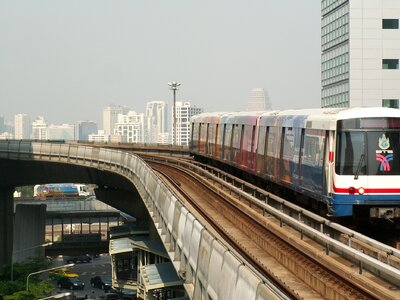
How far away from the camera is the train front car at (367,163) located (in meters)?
24.0

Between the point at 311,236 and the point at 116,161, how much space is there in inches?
1456

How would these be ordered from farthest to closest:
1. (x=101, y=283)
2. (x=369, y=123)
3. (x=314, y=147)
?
(x=101, y=283) < (x=314, y=147) < (x=369, y=123)

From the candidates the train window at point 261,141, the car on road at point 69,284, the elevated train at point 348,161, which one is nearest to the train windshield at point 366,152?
the elevated train at point 348,161

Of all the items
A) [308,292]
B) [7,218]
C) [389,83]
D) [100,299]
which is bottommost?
[100,299]

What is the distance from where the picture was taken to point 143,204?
2662 inches

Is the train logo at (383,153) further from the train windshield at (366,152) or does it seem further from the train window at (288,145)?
the train window at (288,145)

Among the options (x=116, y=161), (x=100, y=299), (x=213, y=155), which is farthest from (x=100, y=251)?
(x=213, y=155)

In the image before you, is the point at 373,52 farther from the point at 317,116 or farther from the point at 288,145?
the point at 317,116

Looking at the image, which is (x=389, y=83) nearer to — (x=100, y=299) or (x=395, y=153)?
(x=100, y=299)

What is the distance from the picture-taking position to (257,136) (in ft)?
123

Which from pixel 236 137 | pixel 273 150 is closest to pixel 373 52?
pixel 236 137

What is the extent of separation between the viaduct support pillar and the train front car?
→ 66.6 m

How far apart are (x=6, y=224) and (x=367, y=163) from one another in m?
69.2

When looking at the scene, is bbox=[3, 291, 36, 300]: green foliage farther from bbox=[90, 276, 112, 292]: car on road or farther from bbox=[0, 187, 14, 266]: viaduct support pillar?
bbox=[90, 276, 112, 292]: car on road
